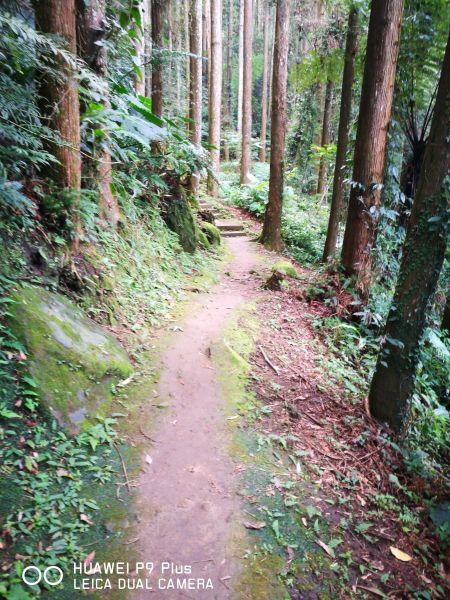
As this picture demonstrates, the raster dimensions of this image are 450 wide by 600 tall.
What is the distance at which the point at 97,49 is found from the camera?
18.4 ft

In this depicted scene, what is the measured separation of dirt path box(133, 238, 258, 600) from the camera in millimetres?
2652

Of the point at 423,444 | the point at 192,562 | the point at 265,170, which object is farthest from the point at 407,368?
the point at 265,170

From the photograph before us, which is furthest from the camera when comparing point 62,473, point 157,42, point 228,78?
point 228,78

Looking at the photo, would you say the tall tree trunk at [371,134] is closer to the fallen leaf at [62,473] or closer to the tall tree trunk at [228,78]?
the fallen leaf at [62,473]

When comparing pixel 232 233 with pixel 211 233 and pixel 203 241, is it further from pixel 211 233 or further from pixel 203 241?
pixel 203 241

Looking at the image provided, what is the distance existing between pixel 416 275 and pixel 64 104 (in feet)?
13.8

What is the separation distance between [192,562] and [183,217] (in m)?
7.01

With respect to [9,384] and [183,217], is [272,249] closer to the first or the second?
[183,217]

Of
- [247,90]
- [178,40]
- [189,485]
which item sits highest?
[178,40]

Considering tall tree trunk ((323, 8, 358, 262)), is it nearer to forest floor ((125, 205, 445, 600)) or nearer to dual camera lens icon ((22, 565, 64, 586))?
forest floor ((125, 205, 445, 600))

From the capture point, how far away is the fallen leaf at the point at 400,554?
311 cm

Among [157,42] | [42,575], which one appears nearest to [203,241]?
[157,42]

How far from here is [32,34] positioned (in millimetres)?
3516

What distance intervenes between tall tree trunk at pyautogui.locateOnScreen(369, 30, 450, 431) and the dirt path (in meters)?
1.84
